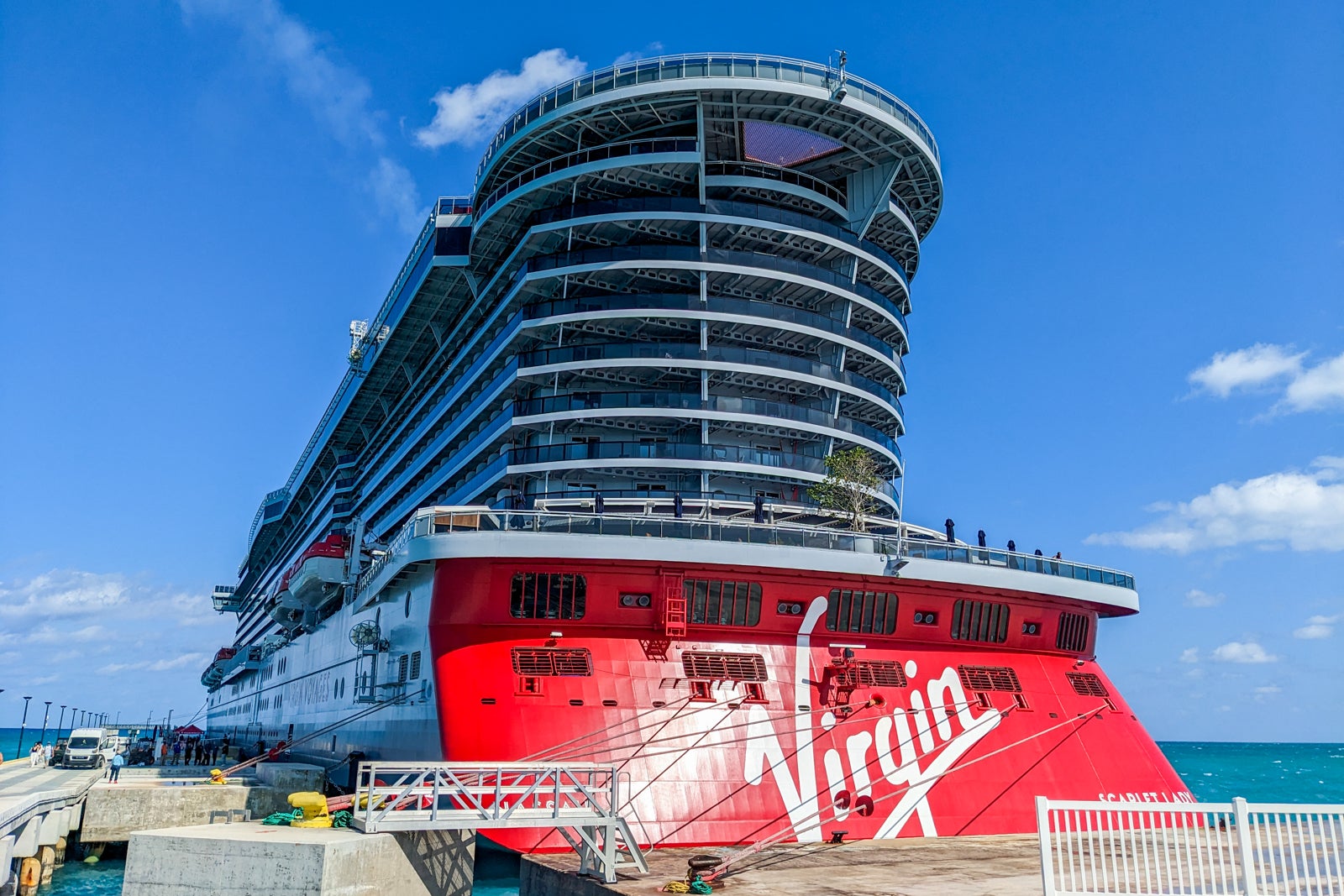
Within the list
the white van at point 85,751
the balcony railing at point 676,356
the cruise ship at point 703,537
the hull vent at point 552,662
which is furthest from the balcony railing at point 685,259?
the white van at point 85,751

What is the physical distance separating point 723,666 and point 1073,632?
34.1ft

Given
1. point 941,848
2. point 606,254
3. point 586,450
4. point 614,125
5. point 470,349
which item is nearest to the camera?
point 941,848

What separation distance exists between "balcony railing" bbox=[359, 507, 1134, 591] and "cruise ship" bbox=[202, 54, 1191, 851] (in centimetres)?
8

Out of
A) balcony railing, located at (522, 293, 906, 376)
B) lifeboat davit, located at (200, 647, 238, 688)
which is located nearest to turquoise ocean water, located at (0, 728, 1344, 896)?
balcony railing, located at (522, 293, 906, 376)

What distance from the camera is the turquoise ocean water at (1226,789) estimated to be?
21984 millimetres

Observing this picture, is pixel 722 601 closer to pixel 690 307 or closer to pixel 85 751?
pixel 690 307

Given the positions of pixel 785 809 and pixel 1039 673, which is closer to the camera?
pixel 785 809

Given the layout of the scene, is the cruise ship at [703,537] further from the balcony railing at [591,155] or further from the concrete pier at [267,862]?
the concrete pier at [267,862]

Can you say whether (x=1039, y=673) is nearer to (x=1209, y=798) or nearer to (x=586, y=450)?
(x=586, y=450)

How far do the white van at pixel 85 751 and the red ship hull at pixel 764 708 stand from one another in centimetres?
3732

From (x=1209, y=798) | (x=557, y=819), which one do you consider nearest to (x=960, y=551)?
(x=557, y=819)

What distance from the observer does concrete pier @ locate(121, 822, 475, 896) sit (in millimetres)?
14141

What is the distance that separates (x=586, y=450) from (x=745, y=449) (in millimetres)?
4443

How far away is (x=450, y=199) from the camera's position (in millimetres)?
40250
